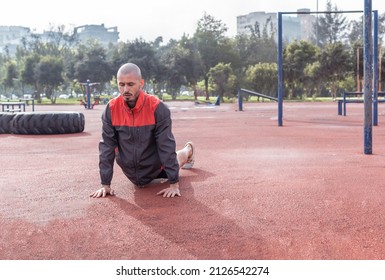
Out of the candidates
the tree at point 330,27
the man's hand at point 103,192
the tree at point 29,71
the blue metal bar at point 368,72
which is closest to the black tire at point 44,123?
the blue metal bar at point 368,72

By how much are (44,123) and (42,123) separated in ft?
0.12

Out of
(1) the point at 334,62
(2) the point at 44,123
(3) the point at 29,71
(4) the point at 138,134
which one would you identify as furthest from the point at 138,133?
(3) the point at 29,71

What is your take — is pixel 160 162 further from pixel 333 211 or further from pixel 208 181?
pixel 333 211

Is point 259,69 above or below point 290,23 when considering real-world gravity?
below

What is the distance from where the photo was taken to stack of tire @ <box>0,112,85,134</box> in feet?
33.9

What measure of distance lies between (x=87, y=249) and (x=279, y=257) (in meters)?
0.99

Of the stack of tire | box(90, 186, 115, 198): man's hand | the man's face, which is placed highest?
the man's face

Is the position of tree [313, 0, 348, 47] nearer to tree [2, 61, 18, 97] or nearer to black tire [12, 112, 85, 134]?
tree [2, 61, 18, 97]

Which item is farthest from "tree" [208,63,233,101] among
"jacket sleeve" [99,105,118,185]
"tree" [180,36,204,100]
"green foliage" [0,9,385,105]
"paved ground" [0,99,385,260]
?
"jacket sleeve" [99,105,118,185]

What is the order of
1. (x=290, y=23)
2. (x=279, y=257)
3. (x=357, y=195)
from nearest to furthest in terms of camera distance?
(x=279, y=257)
(x=357, y=195)
(x=290, y=23)

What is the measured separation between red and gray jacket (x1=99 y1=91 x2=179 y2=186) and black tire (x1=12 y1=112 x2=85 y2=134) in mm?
6601

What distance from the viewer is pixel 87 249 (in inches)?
113
